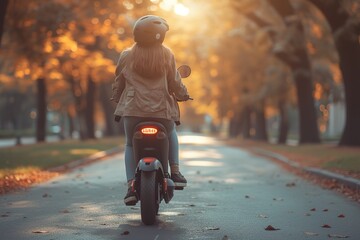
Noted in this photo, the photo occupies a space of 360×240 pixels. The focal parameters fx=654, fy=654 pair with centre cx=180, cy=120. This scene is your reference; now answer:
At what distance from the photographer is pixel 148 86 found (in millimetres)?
6965

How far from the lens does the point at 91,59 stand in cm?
2988

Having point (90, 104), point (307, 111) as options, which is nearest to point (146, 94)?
point (307, 111)

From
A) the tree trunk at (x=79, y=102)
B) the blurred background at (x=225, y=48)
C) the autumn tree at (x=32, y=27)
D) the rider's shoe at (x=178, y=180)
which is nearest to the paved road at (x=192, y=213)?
the rider's shoe at (x=178, y=180)

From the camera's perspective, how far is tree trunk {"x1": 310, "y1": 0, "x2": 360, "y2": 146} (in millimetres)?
20703

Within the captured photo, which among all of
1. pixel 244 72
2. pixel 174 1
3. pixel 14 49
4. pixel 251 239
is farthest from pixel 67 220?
pixel 244 72

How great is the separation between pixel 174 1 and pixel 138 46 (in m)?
14.2

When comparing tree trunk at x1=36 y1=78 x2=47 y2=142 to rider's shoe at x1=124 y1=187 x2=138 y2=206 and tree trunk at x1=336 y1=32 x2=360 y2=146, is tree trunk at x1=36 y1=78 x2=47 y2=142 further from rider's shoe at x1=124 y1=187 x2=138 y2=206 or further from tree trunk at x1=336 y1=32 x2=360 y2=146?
rider's shoe at x1=124 y1=187 x2=138 y2=206

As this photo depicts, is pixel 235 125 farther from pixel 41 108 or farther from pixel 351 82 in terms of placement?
pixel 351 82

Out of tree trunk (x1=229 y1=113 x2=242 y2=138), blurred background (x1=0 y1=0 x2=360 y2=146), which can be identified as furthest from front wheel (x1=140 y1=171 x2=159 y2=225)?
tree trunk (x1=229 y1=113 x2=242 y2=138)

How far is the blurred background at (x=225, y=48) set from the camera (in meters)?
21.3

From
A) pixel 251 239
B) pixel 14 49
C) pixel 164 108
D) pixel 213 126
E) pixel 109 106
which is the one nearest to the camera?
pixel 251 239

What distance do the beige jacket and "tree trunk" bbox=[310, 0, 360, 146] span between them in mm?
14117

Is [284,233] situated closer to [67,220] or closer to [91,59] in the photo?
[67,220]

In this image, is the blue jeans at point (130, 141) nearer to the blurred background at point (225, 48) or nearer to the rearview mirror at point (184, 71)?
the rearview mirror at point (184, 71)
